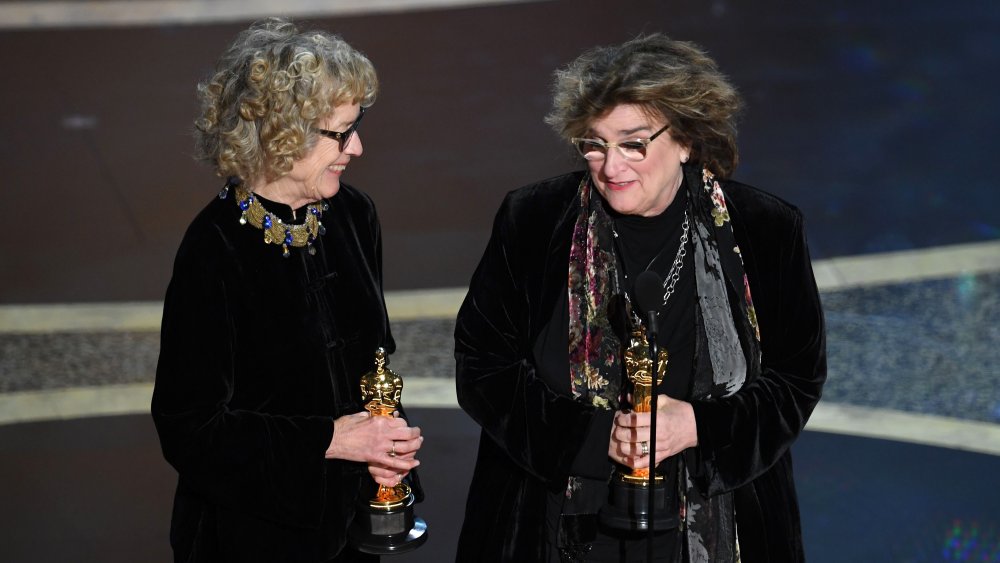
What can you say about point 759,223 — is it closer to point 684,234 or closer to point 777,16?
point 684,234

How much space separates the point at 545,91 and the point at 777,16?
2.72 metres

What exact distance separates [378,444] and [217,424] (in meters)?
0.36

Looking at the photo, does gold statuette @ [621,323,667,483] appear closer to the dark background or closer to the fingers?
the fingers

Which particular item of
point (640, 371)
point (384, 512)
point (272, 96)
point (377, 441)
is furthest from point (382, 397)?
point (272, 96)

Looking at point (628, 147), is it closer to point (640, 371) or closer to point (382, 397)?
point (640, 371)

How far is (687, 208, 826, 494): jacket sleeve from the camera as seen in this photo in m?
3.01

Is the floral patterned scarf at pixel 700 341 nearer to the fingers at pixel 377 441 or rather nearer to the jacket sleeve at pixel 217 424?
the fingers at pixel 377 441

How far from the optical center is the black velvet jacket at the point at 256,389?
115 inches

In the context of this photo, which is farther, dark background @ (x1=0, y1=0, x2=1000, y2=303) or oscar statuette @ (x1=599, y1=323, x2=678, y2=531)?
dark background @ (x1=0, y1=0, x2=1000, y2=303)

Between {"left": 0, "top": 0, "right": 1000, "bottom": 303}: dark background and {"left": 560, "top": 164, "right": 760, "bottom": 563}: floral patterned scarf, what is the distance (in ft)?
12.5

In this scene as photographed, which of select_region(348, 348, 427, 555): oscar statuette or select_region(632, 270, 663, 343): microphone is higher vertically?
select_region(632, 270, 663, 343): microphone

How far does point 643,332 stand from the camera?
9.45 feet

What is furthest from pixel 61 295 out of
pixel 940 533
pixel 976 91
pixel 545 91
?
pixel 976 91

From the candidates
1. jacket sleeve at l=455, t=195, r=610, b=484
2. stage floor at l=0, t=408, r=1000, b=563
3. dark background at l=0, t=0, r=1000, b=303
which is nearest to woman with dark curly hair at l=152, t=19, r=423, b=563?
jacket sleeve at l=455, t=195, r=610, b=484
